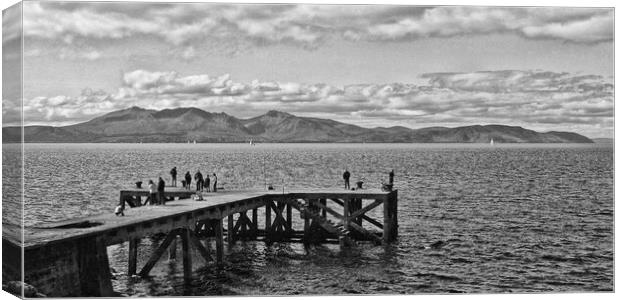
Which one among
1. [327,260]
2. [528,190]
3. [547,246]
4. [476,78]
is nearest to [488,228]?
[547,246]

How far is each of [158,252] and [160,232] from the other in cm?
320

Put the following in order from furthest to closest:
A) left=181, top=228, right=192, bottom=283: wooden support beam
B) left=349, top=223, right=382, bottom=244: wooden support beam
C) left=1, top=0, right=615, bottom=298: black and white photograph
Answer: left=349, top=223, right=382, bottom=244: wooden support beam → left=181, top=228, right=192, bottom=283: wooden support beam → left=1, top=0, right=615, bottom=298: black and white photograph

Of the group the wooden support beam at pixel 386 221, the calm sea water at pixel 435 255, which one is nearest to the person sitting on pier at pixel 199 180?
the calm sea water at pixel 435 255

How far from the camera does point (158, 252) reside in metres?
30.0

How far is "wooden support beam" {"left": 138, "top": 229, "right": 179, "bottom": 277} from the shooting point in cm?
3005

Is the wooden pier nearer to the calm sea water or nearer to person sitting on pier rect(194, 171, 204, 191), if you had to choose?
person sitting on pier rect(194, 171, 204, 191)

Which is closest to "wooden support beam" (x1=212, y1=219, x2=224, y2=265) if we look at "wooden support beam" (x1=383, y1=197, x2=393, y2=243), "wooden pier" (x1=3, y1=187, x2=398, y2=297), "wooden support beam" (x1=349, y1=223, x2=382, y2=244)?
"wooden pier" (x1=3, y1=187, x2=398, y2=297)

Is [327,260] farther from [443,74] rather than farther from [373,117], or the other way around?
[373,117]

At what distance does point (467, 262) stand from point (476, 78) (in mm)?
9275

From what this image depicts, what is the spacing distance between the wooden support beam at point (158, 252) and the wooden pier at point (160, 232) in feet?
0.11

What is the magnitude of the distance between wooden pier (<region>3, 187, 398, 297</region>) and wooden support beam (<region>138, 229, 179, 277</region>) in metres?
0.03

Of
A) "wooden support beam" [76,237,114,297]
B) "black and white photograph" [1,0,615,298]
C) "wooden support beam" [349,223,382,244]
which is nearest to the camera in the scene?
"wooden support beam" [76,237,114,297]

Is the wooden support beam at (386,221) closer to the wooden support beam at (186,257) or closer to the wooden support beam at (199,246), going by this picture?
the wooden support beam at (199,246)

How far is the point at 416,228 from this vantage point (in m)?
46.9
